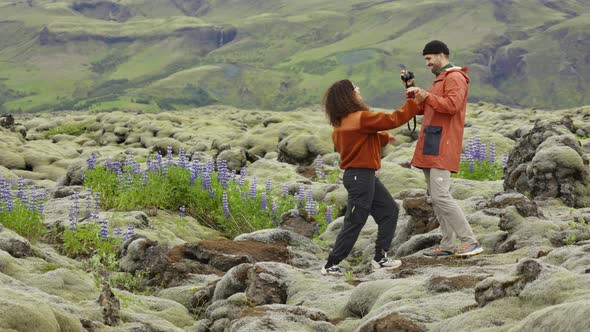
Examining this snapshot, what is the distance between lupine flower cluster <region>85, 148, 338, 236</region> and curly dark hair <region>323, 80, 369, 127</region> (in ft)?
24.0

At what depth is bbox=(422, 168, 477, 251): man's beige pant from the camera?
44.0ft

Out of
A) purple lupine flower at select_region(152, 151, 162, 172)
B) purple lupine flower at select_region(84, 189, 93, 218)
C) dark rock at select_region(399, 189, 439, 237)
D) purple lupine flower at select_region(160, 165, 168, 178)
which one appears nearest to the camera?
dark rock at select_region(399, 189, 439, 237)

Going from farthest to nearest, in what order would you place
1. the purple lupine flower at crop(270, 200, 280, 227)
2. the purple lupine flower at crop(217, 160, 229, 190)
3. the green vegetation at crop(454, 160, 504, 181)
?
the green vegetation at crop(454, 160, 504, 181)
the purple lupine flower at crop(217, 160, 229, 190)
the purple lupine flower at crop(270, 200, 280, 227)

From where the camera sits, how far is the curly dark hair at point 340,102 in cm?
1338

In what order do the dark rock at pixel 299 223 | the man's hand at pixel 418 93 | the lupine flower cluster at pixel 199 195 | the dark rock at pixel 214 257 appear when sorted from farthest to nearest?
the lupine flower cluster at pixel 199 195 < the dark rock at pixel 299 223 < the dark rock at pixel 214 257 < the man's hand at pixel 418 93

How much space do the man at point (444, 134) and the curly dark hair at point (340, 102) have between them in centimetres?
113

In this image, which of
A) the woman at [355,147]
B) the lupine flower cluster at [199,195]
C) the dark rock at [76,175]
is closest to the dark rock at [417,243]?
the woman at [355,147]

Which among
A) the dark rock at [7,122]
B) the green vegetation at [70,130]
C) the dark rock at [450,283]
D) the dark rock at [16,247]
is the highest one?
the dark rock at [450,283]

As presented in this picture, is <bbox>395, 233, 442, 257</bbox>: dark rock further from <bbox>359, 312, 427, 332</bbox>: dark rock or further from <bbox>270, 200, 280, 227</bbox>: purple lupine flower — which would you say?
<bbox>359, 312, 427, 332</bbox>: dark rock

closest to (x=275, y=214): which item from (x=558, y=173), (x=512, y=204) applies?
(x=512, y=204)

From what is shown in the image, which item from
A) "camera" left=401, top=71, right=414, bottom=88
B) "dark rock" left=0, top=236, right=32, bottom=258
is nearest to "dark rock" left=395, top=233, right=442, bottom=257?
"camera" left=401, top=71, right=414, bottom=88

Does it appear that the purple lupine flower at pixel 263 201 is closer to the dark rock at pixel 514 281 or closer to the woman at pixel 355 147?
the woman at pixel 355 147

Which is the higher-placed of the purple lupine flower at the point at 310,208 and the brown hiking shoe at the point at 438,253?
the brown hiking shoe at the point at 438,253

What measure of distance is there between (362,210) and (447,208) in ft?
5.34
